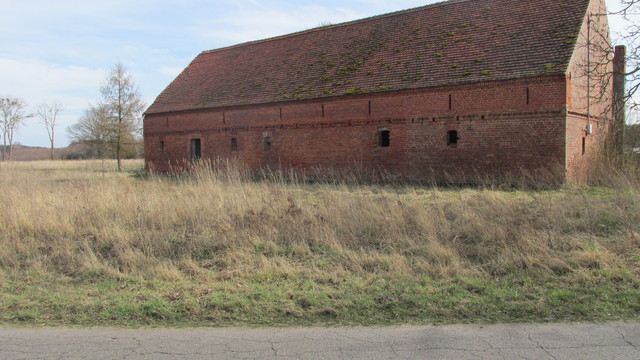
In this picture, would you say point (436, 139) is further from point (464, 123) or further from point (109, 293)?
point (109, 293)

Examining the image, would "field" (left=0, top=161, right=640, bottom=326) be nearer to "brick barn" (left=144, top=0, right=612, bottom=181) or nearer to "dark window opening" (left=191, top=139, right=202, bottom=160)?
"brick barn" (left=144, top=0, right=612, bottom=181)

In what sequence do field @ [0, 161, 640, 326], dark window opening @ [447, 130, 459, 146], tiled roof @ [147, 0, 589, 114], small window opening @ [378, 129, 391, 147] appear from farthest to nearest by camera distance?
small window opening @ [378, 129, 391, 147], dark window opening @ [447, 130, 459, 146], tiled roof @ [147, 0, 589, 114], field @ [0, 161, 640, 326]

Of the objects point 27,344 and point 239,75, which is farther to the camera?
point 239,75

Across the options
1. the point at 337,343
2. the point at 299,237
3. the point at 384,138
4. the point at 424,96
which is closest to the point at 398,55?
the point at 424,96

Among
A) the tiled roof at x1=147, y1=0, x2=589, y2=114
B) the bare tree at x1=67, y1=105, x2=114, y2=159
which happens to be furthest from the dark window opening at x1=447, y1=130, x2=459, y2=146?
the bare tree at x1=67, y1=105, x2=114, y2=159

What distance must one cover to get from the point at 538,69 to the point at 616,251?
1070cm

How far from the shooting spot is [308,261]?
251 inches

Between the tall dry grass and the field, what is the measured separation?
0.10 ft

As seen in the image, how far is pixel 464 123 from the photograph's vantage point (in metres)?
16.7

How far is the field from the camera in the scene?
15.0ft

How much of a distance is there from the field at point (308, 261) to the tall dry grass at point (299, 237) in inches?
1.2

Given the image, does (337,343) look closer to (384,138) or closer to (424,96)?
(424,96)

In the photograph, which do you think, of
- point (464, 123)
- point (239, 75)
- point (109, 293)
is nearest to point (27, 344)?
point (109, 293)

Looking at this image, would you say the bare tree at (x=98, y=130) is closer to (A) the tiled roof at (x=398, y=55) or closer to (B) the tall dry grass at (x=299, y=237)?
(A) the tiled roof at (x=398, y=55)
